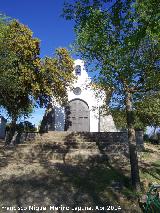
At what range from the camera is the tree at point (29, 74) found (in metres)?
24.1

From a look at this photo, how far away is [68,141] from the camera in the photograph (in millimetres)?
22812

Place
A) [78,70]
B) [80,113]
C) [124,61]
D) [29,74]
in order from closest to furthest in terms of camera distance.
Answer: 1. [124,61]
2. [29,74]
3. [80,113]
4. [78,70]

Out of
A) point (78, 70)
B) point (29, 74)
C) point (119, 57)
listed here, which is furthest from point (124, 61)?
point (78, 70)

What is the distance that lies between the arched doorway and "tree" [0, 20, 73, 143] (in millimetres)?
3826

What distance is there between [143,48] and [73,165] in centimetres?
755

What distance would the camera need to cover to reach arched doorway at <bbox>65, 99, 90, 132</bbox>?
3014 centimetres

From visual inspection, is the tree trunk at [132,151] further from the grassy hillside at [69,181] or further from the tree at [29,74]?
the tree at [29,74]

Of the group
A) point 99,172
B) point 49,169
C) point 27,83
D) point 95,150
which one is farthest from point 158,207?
point 27,83

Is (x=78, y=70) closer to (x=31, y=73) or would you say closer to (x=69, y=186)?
(x=31, y=73)

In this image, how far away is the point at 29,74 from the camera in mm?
23953

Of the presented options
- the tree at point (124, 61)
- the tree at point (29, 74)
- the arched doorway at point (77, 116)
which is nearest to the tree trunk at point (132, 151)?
the tree at point (124, 61)

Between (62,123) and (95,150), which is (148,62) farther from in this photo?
(62,123)

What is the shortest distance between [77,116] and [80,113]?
0.42 m

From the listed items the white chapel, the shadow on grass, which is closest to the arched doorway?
the white chapel
